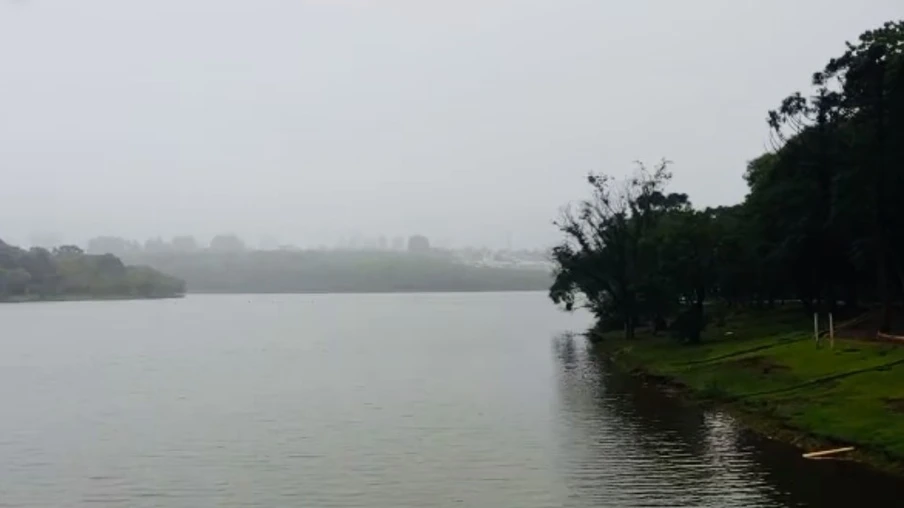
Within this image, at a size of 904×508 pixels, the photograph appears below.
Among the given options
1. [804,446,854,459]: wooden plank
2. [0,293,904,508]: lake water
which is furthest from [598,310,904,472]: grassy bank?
[0,293,904,508]: lake water

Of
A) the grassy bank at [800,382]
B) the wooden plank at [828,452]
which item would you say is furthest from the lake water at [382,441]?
the grassy bank at [800,382]

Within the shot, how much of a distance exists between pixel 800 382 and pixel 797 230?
22648 millimetres

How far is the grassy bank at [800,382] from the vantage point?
31.8 m

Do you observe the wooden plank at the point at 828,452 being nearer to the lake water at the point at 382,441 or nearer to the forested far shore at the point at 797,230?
the lake water at the point at 382,441

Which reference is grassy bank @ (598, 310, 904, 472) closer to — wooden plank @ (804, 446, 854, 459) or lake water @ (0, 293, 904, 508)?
wooden plank @ (804, 446, 854, 459)

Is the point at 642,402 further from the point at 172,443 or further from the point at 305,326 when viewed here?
the point at 305,326

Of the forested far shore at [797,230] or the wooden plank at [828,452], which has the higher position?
the forested far shore at [797,230]

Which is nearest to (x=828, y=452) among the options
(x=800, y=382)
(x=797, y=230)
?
(x=800, y=382)

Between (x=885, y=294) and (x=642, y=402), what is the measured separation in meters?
17.8

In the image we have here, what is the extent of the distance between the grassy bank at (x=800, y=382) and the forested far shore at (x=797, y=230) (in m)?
4.52

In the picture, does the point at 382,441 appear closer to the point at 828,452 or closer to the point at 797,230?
the point at 828,452

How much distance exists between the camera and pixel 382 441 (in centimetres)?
3725

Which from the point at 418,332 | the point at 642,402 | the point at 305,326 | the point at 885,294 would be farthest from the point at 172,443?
the point at 305,326

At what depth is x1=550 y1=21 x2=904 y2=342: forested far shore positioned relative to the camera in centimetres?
5450
